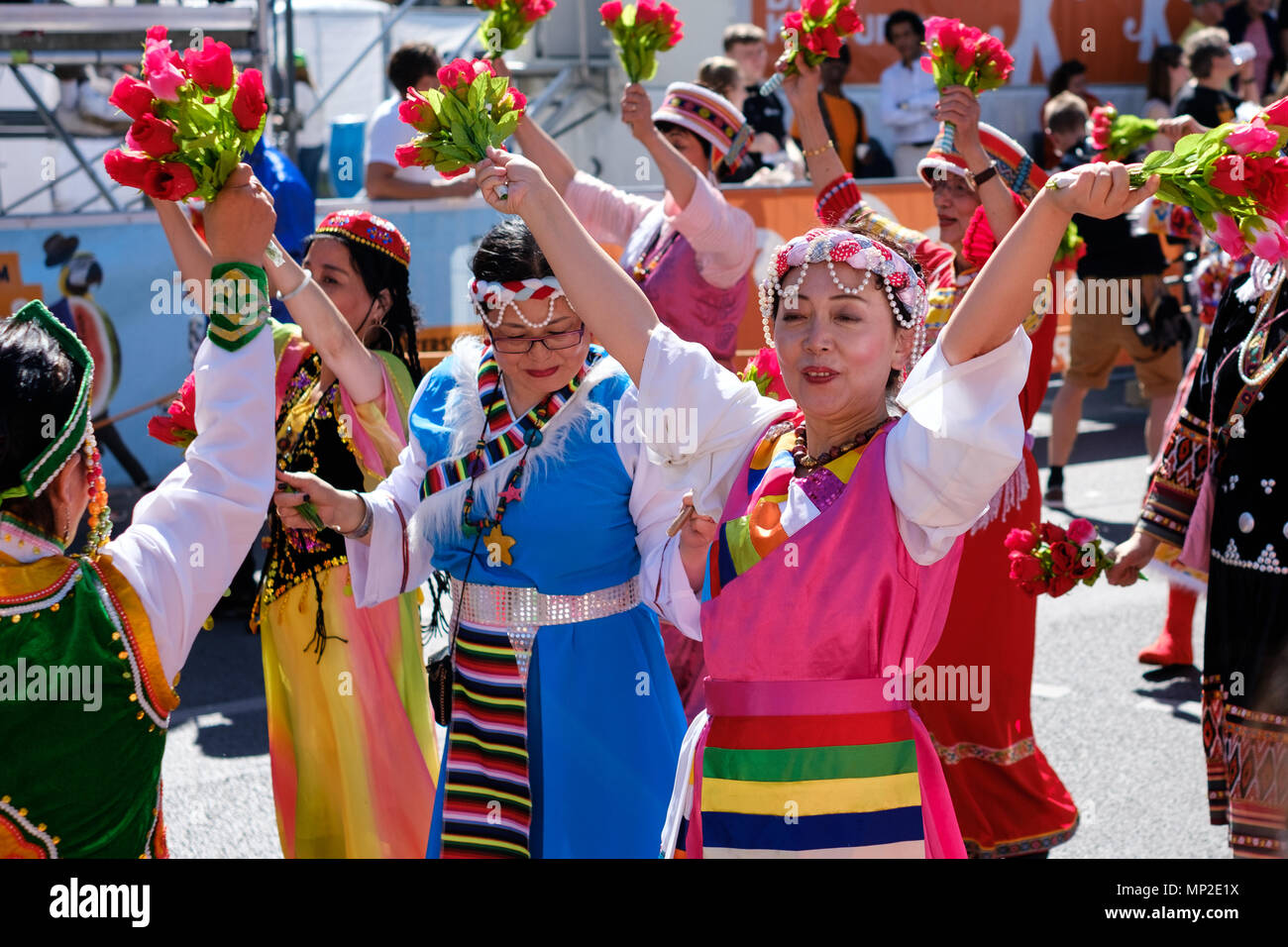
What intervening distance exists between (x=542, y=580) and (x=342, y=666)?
847 mm

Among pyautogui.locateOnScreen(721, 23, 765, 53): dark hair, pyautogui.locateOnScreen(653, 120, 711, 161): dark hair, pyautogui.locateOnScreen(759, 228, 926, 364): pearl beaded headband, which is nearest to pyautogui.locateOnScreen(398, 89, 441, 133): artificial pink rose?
pyautogui.locateOnScreen(759, 228, 926, 364): pearl beaded headband

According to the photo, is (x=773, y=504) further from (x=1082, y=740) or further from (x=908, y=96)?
(x=908, y=96)

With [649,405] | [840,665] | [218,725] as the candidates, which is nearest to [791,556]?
[840,665]

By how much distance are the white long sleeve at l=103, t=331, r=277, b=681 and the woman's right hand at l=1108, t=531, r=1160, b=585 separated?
7.57 ft

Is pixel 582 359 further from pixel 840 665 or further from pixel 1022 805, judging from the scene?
pixel 1022 805

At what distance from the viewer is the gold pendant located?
297 cm

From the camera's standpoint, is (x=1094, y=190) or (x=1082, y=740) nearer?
(x=1094, y=190)

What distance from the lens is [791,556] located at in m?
2.33

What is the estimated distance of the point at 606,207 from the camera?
525 centimetres

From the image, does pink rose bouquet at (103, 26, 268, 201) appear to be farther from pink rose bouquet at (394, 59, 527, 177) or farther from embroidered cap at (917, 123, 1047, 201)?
embroidered cap at (917, 123, 1047, 201)

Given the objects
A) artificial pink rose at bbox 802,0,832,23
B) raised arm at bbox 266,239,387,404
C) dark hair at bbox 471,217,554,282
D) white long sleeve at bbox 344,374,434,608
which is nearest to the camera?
dark hair at bbox 471,217,554,282

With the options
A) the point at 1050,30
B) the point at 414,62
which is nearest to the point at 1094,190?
the point at 414,62

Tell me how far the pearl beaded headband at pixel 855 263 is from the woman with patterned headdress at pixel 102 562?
0.86m
